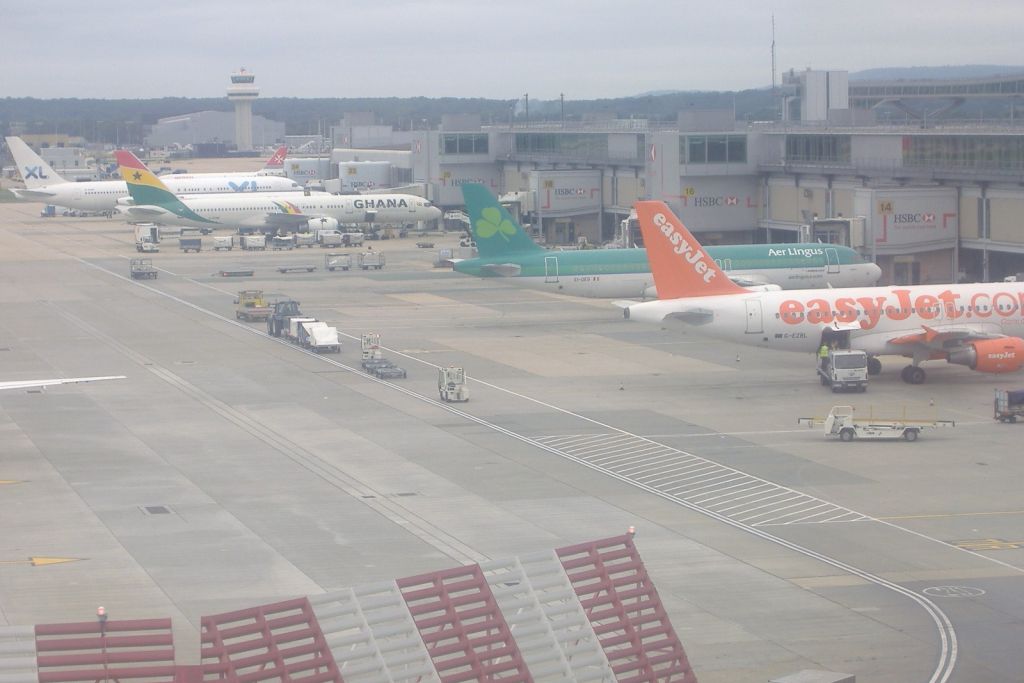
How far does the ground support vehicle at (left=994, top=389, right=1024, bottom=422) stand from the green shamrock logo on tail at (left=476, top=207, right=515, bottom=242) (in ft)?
104

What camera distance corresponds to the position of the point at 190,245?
129000mm

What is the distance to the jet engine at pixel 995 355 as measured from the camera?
55.0 meters

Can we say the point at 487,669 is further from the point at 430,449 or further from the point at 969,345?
the point at 969,345

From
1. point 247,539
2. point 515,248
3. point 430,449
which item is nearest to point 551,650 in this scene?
point 247,539

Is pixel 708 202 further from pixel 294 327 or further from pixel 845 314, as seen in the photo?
pixel 845 314

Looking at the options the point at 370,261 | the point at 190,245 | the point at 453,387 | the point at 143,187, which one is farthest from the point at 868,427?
the point at 143,187

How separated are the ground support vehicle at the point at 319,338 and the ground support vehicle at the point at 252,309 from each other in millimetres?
10831

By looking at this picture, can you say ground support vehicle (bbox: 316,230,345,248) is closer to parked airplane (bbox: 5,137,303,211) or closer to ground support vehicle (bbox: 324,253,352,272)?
ground support vehicle (bbox: 324,253,352,272)

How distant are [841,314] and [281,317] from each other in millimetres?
29317

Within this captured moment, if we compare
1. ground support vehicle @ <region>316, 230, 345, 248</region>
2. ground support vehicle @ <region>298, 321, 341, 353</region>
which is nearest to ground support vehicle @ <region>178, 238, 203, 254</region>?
ground support vehicle @ <region>316, 230, 345, 248</region>

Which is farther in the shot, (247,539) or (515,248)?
(515,248)

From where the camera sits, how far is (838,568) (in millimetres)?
32094

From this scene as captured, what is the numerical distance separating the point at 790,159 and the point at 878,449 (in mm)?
60875

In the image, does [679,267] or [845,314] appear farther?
[679,267]
